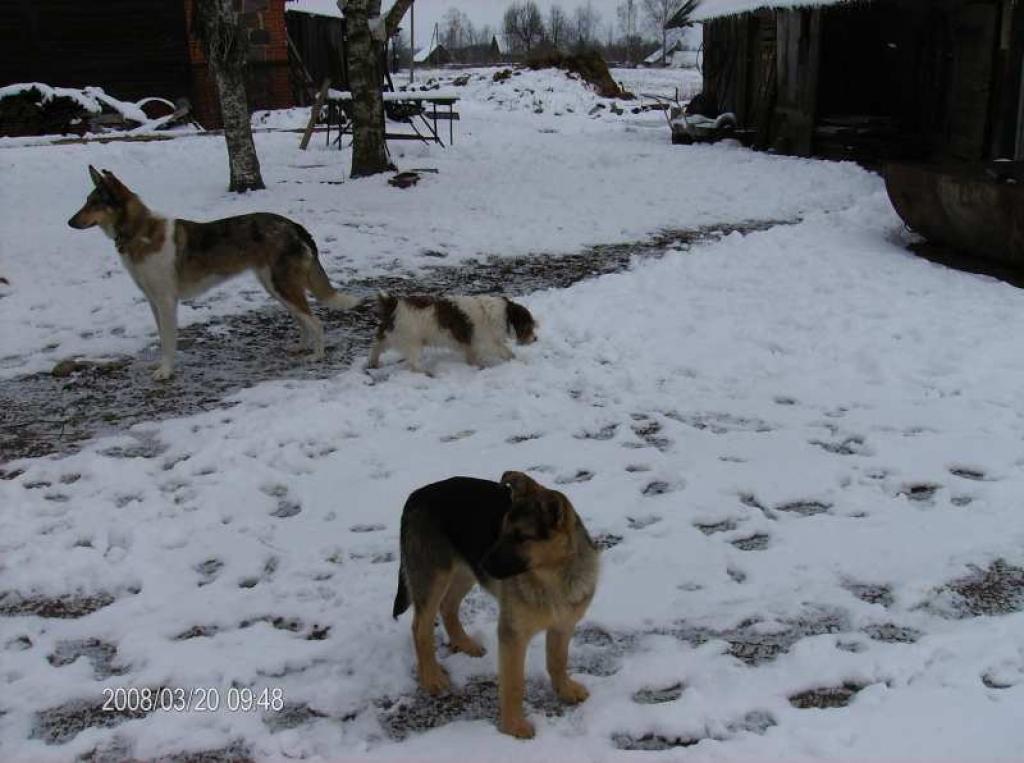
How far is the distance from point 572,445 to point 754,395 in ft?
5.12

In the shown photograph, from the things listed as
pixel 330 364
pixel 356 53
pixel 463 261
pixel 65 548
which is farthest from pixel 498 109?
pixel 65 548

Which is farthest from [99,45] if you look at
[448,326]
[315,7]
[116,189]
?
[448,326]

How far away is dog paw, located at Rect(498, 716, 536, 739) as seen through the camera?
3119 mm

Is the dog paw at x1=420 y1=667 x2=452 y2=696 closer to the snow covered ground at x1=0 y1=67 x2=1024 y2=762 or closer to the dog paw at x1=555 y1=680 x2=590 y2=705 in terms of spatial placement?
the snow covered ground at x1=0 y1=67 x2=1024 y2=762

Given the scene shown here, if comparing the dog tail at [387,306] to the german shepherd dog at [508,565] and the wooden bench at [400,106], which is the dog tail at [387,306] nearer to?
the german shepherd dog at [508,565]

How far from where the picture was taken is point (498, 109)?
31.3m

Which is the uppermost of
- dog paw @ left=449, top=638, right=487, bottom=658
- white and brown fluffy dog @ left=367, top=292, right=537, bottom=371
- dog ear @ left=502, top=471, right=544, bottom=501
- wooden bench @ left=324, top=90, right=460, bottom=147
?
wooden bench @ left=324, top=90, right=460, bottom=147

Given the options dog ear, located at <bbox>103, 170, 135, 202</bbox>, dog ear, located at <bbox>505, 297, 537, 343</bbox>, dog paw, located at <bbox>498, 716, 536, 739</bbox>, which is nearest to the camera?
dog paw, located at <bbox>498, 716, 536, 739</bbox>

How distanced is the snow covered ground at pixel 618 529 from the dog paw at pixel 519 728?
0.05m

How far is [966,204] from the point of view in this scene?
9328 millimetres

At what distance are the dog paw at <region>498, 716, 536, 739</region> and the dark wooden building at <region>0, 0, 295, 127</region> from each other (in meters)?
23.6

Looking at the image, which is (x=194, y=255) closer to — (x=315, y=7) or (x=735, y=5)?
(x=735, y=5)

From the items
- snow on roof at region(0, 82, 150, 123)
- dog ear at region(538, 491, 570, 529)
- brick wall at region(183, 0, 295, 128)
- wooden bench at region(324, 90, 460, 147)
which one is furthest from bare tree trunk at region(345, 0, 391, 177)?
dog ear at region(538, 491, 570, 529)
